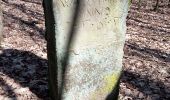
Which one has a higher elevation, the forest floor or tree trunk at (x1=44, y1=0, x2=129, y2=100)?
tree trunk at (x1=44, y1=0, x2=129, y2=100)

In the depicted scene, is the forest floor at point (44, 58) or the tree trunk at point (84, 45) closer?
the tree trunk at point (84, 45)

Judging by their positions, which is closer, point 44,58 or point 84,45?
point 84,45

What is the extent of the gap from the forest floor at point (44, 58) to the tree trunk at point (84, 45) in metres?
0.69

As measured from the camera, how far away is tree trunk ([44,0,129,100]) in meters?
3.65

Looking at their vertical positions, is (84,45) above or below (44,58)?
above

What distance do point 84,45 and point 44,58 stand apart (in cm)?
227

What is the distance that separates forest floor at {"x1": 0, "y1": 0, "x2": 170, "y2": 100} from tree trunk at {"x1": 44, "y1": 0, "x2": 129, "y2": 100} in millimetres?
694

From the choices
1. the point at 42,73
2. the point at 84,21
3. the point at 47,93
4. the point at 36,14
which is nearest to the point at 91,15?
the point at 84,21

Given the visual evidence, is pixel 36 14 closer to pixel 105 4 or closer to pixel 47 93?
pixel 47 93

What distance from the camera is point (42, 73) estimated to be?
17.5 ft

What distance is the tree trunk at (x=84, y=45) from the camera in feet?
12.0

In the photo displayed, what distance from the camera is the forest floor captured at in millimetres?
4855

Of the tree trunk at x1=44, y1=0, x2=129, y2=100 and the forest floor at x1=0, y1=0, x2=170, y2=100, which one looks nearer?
the tree trunk at x1=44, y1=0, x2=129, y2=100

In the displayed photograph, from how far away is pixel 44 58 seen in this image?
5.98m
